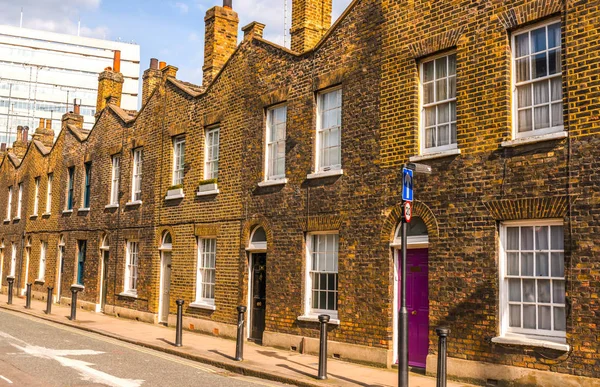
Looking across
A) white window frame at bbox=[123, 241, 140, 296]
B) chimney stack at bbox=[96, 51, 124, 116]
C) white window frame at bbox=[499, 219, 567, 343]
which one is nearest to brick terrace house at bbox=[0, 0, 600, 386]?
white window frame at bbox=[499, 219, 567, 343]

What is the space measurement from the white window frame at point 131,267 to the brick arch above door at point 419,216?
11992 millimetres

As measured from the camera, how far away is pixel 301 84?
14773 mm

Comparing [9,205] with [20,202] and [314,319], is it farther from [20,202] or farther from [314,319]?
[314,319]

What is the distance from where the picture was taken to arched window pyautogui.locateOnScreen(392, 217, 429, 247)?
11703 mm

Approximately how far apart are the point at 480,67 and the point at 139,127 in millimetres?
14435

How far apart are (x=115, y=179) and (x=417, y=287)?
15.4 metres

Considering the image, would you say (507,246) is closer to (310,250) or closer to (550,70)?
(550,70)

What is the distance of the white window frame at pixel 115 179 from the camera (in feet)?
77.8

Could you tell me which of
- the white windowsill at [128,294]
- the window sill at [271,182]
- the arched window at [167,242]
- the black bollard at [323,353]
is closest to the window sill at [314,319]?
the black bollard at [323,353]

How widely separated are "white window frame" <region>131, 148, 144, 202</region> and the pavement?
4.47 metres

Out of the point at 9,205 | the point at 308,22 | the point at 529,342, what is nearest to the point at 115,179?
the point at 308,22

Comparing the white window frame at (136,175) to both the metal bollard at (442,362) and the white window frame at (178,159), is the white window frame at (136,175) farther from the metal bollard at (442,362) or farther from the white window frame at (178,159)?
the metal bollard at (442,362)

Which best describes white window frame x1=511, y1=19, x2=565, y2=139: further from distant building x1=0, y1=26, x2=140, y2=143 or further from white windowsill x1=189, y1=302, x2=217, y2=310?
distant building x1=0, y1=26, x2=140, y2=143

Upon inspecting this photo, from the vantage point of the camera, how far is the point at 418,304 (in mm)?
11891
